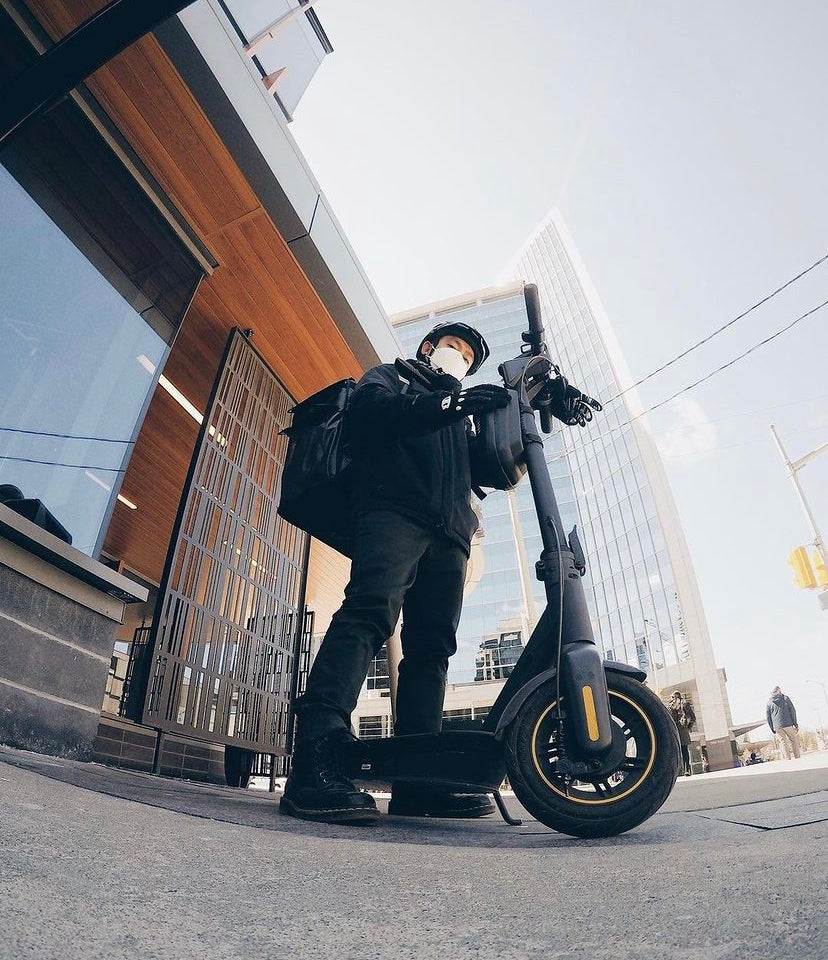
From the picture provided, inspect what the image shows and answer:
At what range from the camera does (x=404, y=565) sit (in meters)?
1.92

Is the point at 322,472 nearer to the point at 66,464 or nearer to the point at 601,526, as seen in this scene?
the point at 66,464

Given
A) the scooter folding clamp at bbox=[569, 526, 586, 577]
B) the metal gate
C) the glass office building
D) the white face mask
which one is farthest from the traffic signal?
the glass office building

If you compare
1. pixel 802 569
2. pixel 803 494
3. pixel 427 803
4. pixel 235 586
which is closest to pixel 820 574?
pixel 802 569

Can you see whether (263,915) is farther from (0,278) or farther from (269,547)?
(269,547)

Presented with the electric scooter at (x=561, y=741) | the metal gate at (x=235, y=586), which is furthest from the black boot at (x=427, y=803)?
the metal gate at (x=235, y=586)

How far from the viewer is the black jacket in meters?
1.96

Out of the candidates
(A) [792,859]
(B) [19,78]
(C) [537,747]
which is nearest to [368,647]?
(C) [537,747]

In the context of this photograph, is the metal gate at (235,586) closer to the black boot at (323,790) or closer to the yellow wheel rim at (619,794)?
the black boot at (323,790)

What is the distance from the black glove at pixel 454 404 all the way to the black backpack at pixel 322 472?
35cm

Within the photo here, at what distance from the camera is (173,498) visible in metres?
6.41

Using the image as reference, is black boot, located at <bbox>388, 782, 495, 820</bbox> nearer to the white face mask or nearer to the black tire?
the black tire

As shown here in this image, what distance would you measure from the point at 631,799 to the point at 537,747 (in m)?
0.21

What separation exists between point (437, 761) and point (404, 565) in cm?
60

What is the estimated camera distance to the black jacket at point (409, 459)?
196cm
